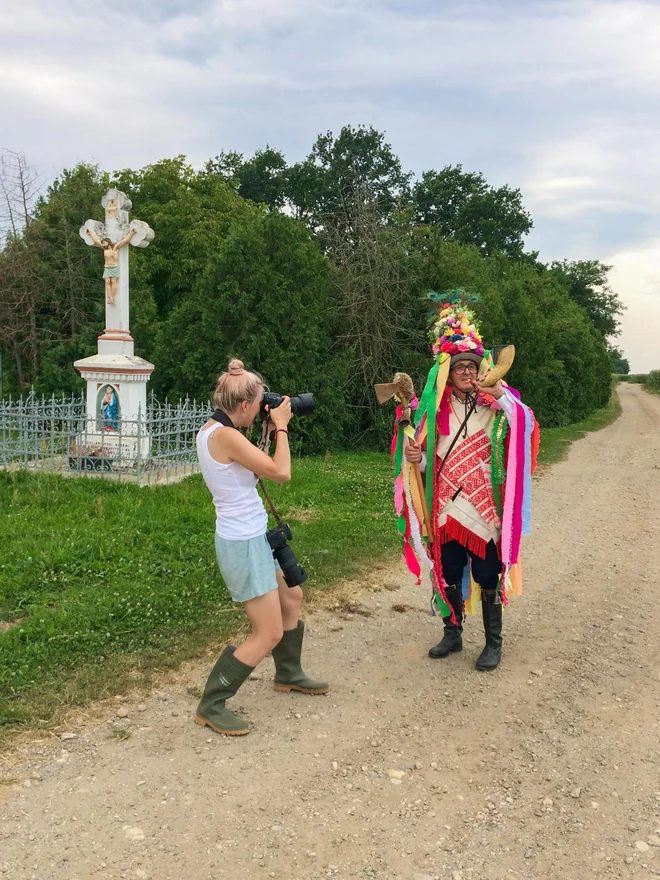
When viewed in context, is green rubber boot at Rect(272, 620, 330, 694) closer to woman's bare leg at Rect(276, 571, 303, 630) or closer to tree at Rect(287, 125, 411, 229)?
woman's bare leg at Rect(276, 571, 303, 630)

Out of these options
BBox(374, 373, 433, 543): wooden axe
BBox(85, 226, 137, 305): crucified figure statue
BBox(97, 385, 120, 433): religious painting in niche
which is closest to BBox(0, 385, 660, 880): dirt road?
BBox(374, 373, 433, 543): wooden axe

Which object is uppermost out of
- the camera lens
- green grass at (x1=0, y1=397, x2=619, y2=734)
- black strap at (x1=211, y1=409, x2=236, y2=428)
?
the camera lens

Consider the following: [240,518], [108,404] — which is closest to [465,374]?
[240,518]

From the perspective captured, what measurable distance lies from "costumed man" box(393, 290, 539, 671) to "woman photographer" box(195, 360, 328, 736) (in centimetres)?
114

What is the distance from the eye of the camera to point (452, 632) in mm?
4312

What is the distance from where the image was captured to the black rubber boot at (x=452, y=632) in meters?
4.23

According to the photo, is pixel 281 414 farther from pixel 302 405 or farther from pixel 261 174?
pixel 261 174

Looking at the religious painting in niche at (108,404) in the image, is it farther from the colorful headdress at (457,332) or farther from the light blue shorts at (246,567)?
the light blue shorts at (246,567)

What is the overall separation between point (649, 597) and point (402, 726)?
9.68 feet

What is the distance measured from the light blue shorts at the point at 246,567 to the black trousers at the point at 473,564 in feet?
4.33

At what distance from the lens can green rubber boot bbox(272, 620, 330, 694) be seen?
3680 millimetres

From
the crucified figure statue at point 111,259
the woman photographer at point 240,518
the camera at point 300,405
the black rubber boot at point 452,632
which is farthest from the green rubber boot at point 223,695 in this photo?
the crucified figure statue at point 111,259

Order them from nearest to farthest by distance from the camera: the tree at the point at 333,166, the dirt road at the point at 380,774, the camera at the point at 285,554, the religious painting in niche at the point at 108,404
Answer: the dirt road at the point at 380,774
the camera at the point at 285,554
the religious painting in niche at the point at 108,404
the tree at the point at 333,166

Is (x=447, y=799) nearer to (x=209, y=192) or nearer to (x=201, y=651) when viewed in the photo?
(x=201, y=651)
